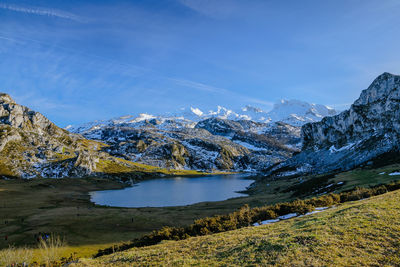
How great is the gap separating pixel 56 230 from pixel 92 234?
9453 mm

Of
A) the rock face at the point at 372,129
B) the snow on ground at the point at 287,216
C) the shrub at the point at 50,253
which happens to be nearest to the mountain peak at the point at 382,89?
the rock face at the point at 372,129

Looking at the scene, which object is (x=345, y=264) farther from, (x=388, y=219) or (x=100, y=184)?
(x=100, y=184)

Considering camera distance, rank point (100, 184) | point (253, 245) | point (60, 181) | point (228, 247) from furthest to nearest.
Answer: point (100, 184) → point (60, 181) → point (228, 247) → point (253, 245)

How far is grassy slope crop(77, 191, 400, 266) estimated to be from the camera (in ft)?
44.7

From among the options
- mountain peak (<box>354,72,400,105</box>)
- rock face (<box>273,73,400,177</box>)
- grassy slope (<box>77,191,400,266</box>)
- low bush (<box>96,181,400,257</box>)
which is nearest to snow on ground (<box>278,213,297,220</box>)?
low bush (<box>96,181,400,257</box>)

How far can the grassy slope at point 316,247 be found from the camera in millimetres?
13609

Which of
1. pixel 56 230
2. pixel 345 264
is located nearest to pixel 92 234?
pixel 56 230

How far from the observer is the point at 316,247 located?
595 inches

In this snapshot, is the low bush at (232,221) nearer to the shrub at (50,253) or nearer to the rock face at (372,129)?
the shrub at (50,253)

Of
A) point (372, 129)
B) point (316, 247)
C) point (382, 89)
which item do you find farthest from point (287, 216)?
point (382, 89)

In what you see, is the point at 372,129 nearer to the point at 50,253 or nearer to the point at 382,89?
the point at 382,89

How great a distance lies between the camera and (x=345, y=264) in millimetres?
12758

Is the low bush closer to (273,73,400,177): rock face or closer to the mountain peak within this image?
(273,73,400,177): rock face

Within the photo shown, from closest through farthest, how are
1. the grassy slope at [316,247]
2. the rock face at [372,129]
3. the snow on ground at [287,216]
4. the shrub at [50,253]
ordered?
the grassy slope at [316,247], the shrub at [50,253], the snow on ground at [287,216], the rock face at [372,129]
